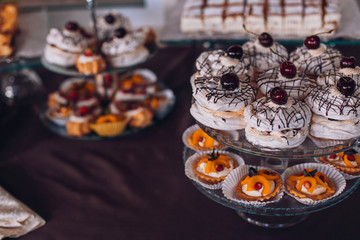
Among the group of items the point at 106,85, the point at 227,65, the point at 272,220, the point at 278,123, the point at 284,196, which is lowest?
the point at 272,220

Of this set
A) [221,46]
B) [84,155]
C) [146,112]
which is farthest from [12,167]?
[221,46]

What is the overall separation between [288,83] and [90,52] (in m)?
1.03

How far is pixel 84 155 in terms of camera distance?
2.03m

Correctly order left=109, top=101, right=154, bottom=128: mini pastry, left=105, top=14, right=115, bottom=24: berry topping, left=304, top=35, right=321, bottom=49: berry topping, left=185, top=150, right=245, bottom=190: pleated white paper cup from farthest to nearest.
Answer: left=105, top=14, right=115, bottom=24: berry topping
left=109, top=101, right=154, bottom=128: mini pastry
left=304, top=35, right=321, bottom=49: berry topping
left=185, top=150, right=245, bottom=190: pleated white paper cup

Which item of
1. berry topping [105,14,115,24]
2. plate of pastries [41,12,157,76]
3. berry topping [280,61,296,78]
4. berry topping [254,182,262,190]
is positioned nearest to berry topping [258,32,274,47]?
berry topping [280,61,296,78]

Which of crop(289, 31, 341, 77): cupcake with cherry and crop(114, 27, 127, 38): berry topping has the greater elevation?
crop(114, 27, 127, 38): berry topping

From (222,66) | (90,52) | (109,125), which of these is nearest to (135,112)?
(109,125)

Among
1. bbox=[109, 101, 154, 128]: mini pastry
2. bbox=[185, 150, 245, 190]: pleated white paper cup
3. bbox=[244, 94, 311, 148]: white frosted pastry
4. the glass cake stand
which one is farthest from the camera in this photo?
bbox=[109, 101, 154, 128]: mini pastry

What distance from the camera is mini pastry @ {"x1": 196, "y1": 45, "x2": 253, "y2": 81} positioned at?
1566 millimetres

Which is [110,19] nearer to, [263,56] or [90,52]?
[90,52]

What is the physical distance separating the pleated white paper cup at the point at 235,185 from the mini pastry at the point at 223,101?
201 mm

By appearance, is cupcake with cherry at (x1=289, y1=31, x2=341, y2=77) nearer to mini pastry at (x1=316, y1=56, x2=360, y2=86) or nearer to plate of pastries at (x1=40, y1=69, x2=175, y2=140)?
mini pastry at (x1=316, y1=56, x2=360, y2=86)

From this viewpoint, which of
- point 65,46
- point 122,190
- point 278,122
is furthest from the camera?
point 65,46

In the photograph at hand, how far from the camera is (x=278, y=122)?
130cm
